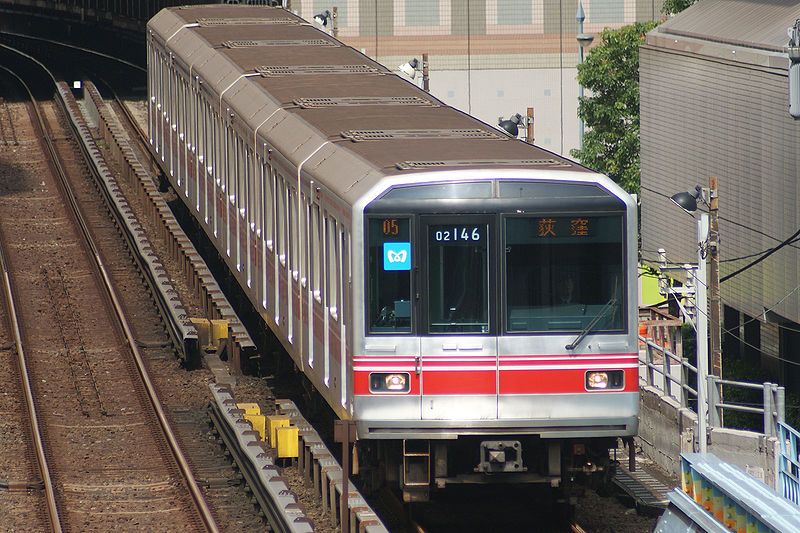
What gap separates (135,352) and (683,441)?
6190 mm

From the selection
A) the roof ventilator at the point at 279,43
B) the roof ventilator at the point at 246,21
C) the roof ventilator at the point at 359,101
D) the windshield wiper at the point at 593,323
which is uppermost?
the roof ventilator at the point at 246,21

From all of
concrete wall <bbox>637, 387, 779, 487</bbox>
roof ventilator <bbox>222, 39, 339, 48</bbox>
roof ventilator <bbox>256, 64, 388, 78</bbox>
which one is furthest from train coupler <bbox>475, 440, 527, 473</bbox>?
roof ventilator <bbox>222, 39, 339, 48</bbox>

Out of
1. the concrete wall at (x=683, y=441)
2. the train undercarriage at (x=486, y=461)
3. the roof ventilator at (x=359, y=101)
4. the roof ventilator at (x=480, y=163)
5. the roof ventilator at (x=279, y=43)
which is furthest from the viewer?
the roof ventilator at (x=279, y=43)

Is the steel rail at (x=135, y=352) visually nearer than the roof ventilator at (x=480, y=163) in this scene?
No

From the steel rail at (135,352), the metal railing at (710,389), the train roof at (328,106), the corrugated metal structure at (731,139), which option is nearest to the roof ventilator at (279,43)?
the train roof at (328,106)

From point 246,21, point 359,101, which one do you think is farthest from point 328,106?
point 246,21

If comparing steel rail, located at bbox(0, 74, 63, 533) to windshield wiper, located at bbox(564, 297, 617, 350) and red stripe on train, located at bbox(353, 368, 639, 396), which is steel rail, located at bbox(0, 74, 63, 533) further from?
windshield wiper, located at bbox(564, 297, 617, 350)

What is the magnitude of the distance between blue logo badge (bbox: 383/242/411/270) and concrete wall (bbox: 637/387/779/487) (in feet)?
14.7

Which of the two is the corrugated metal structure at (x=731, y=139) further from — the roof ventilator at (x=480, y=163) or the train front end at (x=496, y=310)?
the train front end at (x=496, y=310)

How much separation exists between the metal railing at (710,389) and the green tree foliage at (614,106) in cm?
1132

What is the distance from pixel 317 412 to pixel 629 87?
19172mm

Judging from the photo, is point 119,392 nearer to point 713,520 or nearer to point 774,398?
point 774,398

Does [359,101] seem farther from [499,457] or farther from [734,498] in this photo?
[734,498]

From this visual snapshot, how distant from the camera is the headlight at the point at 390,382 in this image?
42.1ft
